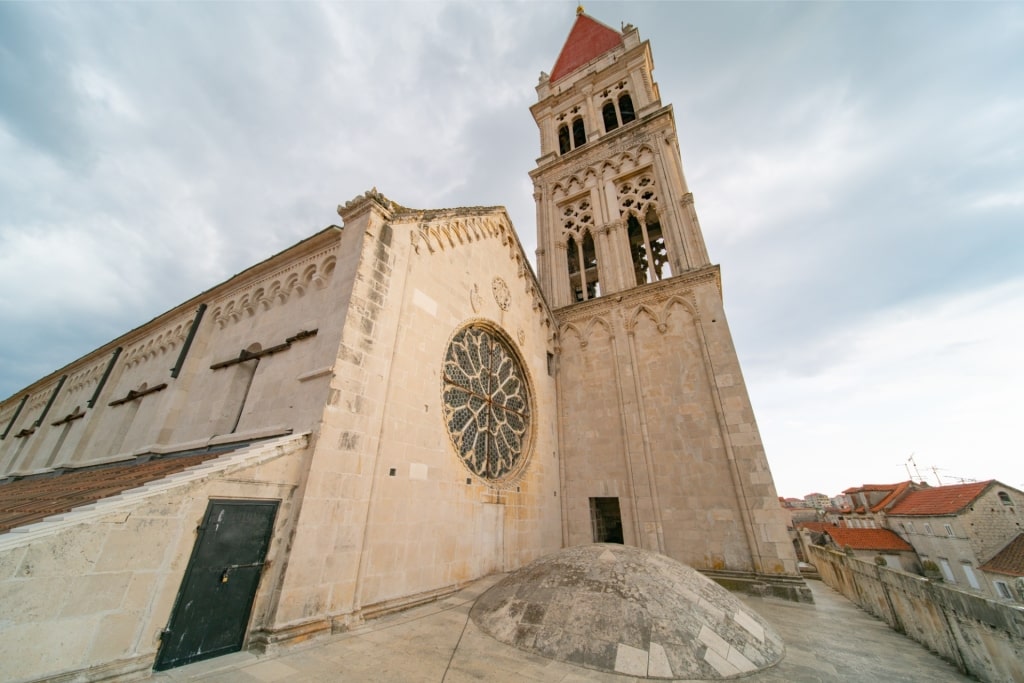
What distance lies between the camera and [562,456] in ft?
40.8

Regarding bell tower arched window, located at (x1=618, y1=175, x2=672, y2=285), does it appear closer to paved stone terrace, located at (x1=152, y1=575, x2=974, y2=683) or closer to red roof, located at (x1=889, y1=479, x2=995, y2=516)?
paved stone terrace, located at (x1=152, y1=575, x2=974, y2=683)

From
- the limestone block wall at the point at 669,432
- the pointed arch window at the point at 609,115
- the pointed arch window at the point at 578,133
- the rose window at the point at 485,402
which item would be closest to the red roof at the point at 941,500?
the limestone block wall at the point at 669,432

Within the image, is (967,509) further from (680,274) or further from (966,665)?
(966,665)

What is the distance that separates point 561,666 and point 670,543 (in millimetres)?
7634

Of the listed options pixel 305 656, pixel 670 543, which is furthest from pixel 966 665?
pixel 305 656

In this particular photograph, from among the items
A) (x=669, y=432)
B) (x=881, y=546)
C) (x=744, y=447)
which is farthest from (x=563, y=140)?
(x=881, y=546)

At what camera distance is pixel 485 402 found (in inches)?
371

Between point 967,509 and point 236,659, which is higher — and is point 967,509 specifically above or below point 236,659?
above

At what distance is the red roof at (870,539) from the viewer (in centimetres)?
3030

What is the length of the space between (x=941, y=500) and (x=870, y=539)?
6.38m

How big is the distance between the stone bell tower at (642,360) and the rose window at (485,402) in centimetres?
291

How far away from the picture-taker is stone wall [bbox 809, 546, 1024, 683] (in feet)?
Result: 12.6

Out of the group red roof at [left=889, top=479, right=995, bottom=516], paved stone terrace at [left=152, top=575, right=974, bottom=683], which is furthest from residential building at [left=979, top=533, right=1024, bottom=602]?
paved stone terrace at [left=152, top=575, right=974, bottom=683]

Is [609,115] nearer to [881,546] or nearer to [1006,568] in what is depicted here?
[1006,568]
